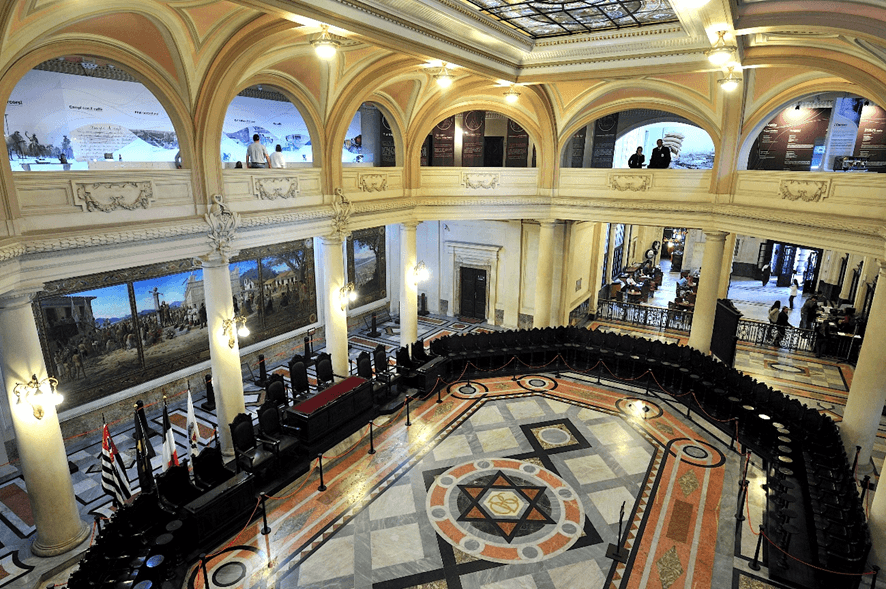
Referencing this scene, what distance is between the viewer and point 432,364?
11.4 meters

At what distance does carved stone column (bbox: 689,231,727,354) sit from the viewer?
11.4 metres

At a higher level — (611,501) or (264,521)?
(264,521)

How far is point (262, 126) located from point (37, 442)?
937 centimetres

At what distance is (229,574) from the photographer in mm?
6293

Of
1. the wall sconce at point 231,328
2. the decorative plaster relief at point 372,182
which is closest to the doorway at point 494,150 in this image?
the decorative plaster relief at point 372,182

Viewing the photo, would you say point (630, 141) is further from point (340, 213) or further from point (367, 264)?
point (340, 213)

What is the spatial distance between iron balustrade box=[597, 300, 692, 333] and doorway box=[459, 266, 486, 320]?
4.42 metres

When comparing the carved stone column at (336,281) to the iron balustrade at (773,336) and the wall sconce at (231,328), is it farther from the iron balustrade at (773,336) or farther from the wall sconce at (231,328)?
the iron balustrade at (773,336)

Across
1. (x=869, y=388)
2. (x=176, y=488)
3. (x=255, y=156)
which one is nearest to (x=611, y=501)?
(x=869, y=388)

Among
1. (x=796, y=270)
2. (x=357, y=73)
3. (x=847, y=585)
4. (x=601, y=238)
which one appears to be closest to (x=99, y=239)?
(x=357, y=73)

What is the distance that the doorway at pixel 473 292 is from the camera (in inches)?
682

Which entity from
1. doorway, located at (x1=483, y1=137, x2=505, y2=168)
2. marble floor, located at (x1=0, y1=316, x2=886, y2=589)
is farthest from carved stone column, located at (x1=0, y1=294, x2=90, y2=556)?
doorway, located at (x1=483, y1=137, x2=505, y2=168)

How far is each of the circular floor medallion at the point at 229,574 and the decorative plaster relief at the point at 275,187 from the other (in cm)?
586

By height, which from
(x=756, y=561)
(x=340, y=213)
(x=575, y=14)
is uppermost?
(x=575, y=14)
